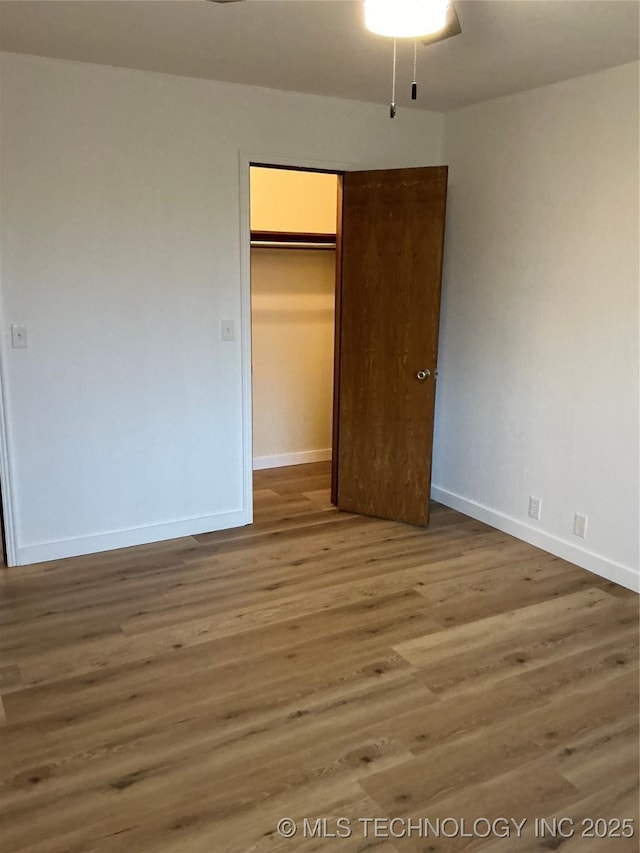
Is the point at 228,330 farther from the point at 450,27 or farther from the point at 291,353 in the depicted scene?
the point at 450,27

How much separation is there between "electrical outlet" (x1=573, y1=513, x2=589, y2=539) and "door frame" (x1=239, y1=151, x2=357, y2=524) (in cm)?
188

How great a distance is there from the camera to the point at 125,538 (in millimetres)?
3781

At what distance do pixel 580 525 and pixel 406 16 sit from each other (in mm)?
2603

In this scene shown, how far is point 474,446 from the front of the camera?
432 centimetres

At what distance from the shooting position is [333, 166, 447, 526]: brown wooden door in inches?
155

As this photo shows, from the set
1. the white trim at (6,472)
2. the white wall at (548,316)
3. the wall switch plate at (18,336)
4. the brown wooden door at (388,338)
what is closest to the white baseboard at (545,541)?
the white wall at (548,316)

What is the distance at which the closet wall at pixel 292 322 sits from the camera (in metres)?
5.22

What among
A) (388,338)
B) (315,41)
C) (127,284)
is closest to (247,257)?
(127,284)

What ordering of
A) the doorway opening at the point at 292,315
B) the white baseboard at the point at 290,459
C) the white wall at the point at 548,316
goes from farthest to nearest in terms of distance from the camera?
the white baseboard at the point at 290,459
the doorway opening at the point at 292,315
the white wall at the point at 548,316

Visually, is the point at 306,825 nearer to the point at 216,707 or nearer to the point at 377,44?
the point at 216,707

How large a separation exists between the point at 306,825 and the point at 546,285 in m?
2.89

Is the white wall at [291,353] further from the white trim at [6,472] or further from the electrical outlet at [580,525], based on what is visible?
the electrical outlet at [580,525]

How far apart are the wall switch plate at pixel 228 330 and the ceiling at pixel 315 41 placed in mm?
1275

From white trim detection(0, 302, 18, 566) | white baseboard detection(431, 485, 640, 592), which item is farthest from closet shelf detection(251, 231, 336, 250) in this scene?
white trim detection(0, 302, 18, 566)
